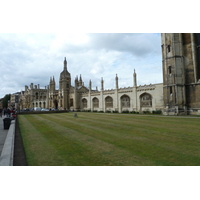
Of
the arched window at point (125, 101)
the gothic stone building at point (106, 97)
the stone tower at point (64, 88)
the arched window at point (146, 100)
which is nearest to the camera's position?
the gothic stone building at point (106, 97)

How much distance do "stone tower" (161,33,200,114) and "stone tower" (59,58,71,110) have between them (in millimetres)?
34060

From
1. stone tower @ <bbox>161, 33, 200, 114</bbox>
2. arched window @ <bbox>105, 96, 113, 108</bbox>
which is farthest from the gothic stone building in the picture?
stone tower @ <bbox>161, 33, 200, 114</bbox>

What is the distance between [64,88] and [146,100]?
29.7 m

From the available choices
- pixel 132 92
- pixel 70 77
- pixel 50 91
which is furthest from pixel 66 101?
pixel 132 92

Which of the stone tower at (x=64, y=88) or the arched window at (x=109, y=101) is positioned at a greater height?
the stone tower at (x=64, y=88)

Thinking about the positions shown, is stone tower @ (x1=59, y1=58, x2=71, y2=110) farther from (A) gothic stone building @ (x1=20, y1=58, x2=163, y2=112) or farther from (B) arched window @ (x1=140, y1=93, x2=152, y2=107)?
(B) arched window @ (x1=140, y1=93, x2=152, y2=107)

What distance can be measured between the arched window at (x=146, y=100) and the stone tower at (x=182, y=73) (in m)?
6.39

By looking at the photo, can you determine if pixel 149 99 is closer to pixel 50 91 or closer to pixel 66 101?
pixel 66 101

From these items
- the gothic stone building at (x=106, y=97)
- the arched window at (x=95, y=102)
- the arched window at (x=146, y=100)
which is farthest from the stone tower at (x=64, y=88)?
the arched window at (x=146, y=100)

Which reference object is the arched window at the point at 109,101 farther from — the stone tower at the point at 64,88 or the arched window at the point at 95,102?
the stone tower at the point at 64,88

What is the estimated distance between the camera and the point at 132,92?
105ft

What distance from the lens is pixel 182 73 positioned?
22.2 m

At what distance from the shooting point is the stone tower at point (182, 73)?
21.7m

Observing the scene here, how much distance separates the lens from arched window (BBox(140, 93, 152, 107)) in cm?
2942
